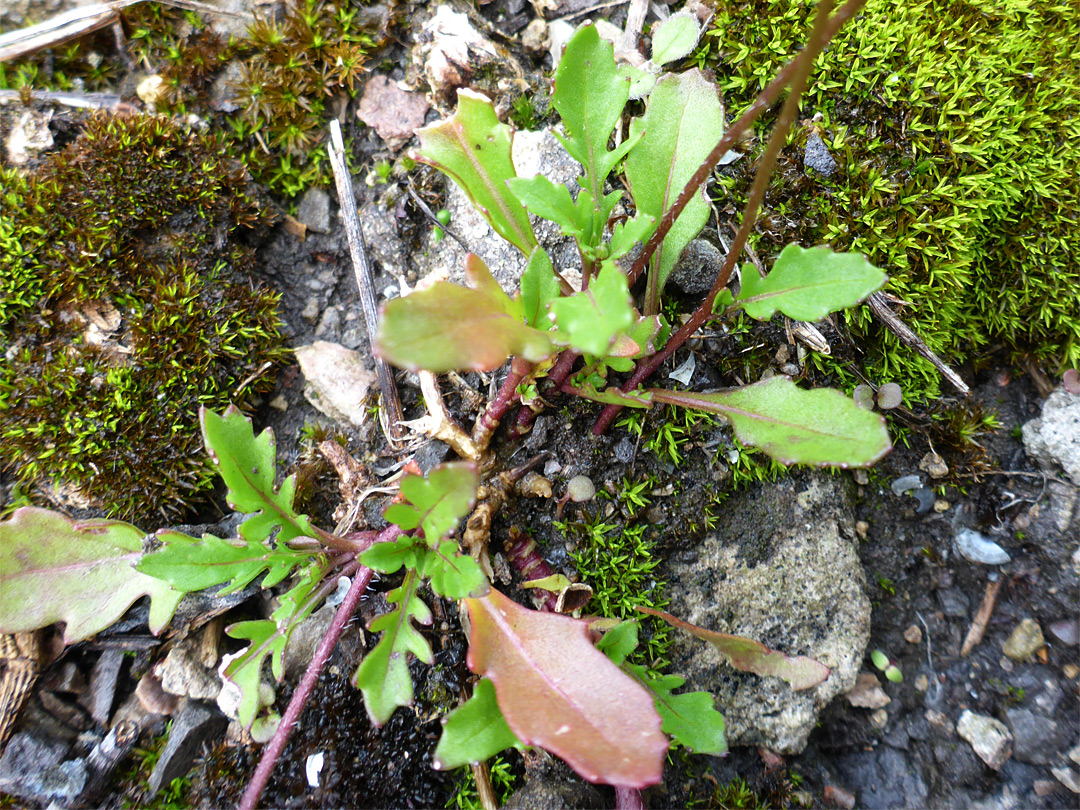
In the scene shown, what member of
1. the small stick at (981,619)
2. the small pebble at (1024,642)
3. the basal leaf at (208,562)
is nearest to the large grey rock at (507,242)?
the basal leaf at (208,562)

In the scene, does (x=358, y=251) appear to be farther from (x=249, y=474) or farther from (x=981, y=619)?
(x=981, y=619)

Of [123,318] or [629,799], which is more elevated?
[123,318]

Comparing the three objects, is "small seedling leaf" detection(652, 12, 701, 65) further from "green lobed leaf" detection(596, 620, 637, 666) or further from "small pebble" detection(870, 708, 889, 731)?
"small pebble" detection(870, 708, 889, 731)

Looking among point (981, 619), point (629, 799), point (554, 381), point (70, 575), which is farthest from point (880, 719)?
point (70, 575)

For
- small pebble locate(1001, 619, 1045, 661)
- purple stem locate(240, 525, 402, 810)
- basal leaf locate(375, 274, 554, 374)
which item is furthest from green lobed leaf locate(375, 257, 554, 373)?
small pebble locate(1001, 619, 1045, 661)

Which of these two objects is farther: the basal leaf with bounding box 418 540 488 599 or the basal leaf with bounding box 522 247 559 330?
the basal leaf with bounding box 522 247 559 330

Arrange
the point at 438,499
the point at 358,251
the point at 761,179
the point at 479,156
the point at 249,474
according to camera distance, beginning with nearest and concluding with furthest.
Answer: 1. the point at 761,179
2. the point at 438,499
3. the point at 249,474
4. the point at 479,156
5. the point at 358,251
